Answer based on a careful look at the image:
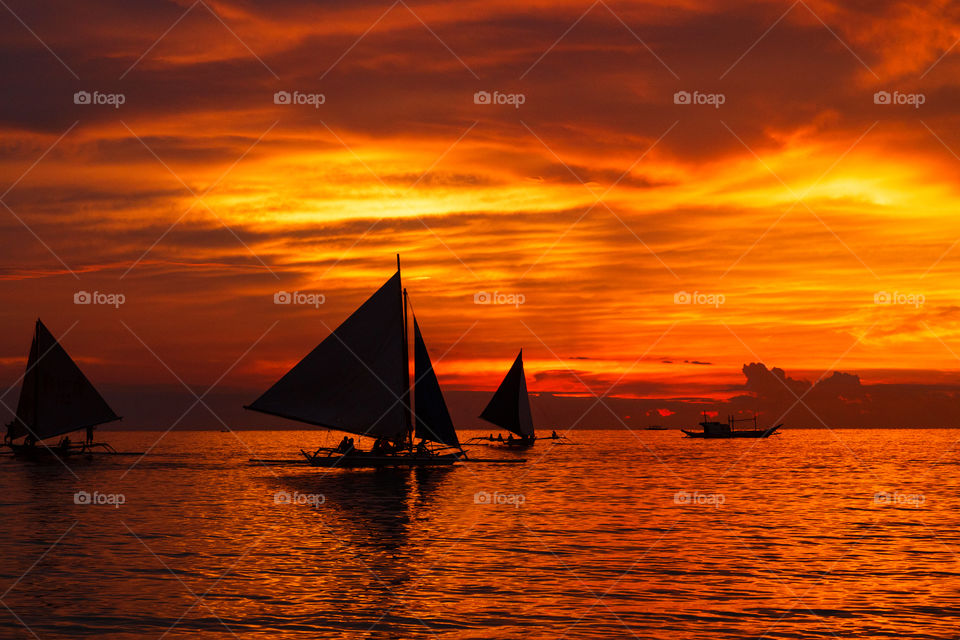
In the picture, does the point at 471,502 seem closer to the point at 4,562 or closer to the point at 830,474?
the point at 4,562

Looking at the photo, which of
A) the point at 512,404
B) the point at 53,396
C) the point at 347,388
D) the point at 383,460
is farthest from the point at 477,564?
the point at 512,404

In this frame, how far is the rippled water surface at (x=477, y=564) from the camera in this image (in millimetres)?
26922

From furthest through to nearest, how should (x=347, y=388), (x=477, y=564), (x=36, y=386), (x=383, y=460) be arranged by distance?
1. (x=36, y=386)
2. (x=383, y=460)
3. (x=347, y=388)
4. (x=477, y=564)

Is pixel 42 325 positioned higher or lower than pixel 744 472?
higher

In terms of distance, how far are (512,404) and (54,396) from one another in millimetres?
62566

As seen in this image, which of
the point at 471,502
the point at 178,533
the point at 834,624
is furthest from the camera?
the point at 471,502

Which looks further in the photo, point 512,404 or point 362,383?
point 512,404

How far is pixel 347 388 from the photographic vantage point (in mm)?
72188

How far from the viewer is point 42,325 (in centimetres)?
9212

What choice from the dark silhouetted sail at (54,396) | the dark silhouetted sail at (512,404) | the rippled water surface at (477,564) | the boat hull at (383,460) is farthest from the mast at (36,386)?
the dark silhouetted sail at (512,404)

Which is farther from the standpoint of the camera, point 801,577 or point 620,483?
point 620,483

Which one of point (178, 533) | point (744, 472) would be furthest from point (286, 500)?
point (744, 472)

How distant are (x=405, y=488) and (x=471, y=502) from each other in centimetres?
1347

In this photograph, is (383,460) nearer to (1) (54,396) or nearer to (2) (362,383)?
(2) (362,383)
